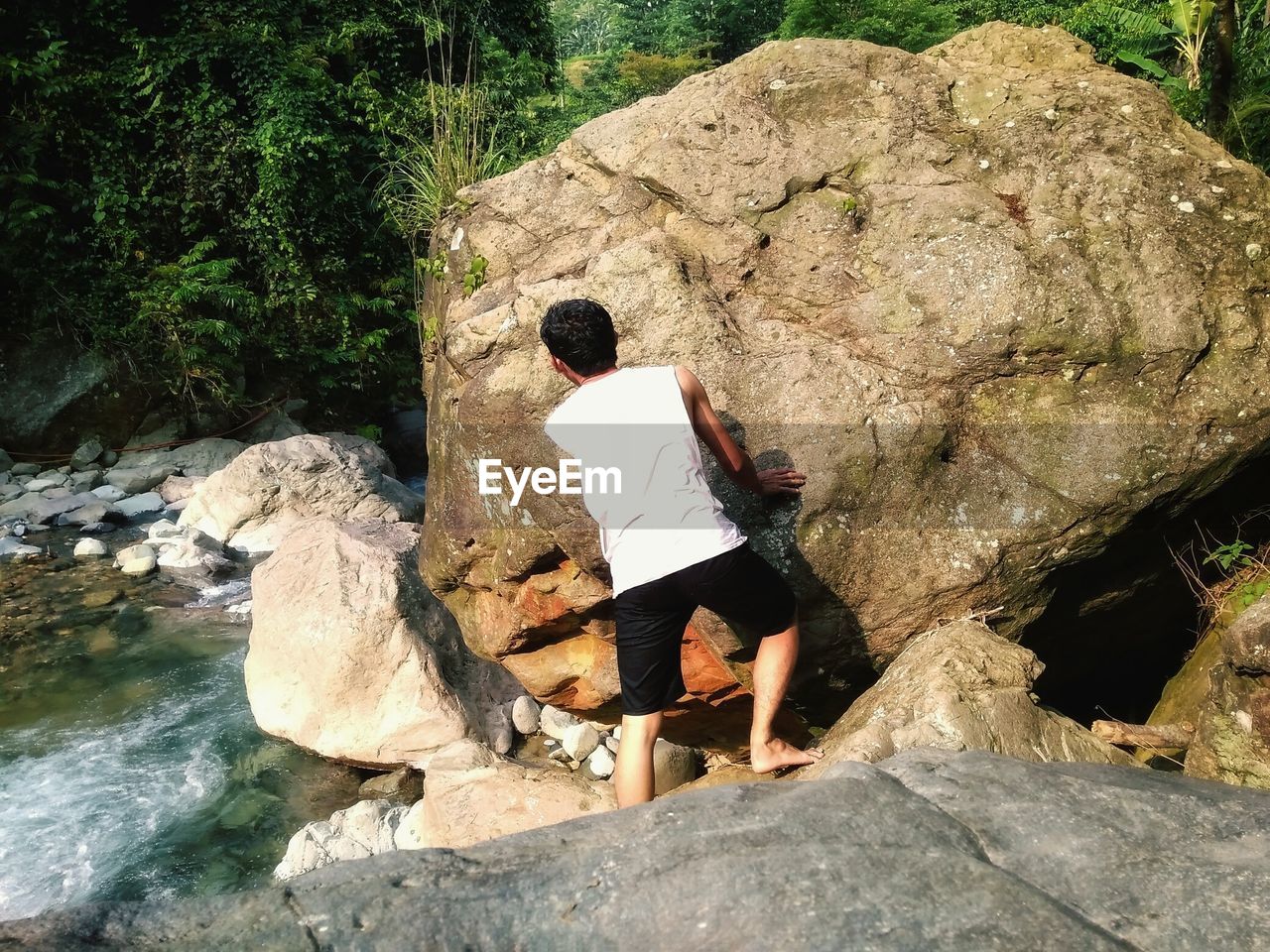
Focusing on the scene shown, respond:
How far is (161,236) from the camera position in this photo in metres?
12.8

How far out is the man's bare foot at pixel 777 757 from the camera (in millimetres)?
3760

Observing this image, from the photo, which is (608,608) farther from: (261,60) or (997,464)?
(261,60)

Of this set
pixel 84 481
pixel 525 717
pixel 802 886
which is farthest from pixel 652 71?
pixel 802 886

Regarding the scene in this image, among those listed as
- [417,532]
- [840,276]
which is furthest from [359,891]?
[417,532]

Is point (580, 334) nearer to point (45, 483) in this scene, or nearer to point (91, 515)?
point (91, 515)

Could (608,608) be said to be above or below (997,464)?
below

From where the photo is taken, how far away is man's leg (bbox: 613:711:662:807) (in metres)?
3.45

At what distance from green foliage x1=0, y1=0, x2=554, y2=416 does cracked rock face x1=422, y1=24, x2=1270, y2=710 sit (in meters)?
7.26

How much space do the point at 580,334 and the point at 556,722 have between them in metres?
Result: 3.45

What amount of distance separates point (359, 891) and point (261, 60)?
42.3 ft

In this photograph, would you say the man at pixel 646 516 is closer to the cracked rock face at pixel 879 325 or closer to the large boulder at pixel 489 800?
the cracked rock face at pixel 879 325

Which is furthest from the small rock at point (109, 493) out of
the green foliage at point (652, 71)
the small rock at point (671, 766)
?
the green foliage at point (652, 71)

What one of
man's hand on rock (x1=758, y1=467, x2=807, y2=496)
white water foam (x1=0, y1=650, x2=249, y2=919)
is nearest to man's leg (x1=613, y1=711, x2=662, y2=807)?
man's hand on rock (x1=758, y1=467, x2=807, y2=496)

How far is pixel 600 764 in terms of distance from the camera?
228 inches
